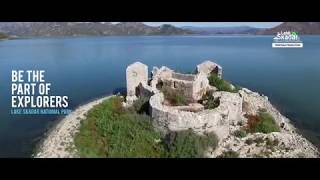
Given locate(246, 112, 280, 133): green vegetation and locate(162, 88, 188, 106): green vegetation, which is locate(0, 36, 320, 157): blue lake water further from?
locate(162, 88, 188, 106): green vegetation

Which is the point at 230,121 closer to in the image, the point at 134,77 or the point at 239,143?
the point at 239,143

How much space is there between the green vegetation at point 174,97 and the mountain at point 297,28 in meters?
3.05

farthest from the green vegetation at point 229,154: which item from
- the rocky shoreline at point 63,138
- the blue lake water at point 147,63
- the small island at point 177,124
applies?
the rocky shoreline at point 63,138

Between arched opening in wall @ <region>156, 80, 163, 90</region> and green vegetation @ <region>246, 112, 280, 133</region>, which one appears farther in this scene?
arched opening in wall @ <region>156, 80, 163, 90</region>

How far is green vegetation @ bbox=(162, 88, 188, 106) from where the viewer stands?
13.5 meters

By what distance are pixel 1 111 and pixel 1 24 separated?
1.98 metres

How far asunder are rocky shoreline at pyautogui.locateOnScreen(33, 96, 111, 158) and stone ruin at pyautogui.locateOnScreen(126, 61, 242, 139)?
1879 millimetres

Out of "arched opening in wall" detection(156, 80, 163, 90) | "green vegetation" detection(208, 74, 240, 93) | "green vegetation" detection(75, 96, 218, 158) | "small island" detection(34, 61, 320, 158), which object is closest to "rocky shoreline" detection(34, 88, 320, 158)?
"small island" detection(34, 61, 320, 158)

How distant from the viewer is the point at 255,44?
1237cm

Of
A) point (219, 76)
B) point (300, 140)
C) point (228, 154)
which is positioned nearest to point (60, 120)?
point (228, 154)
